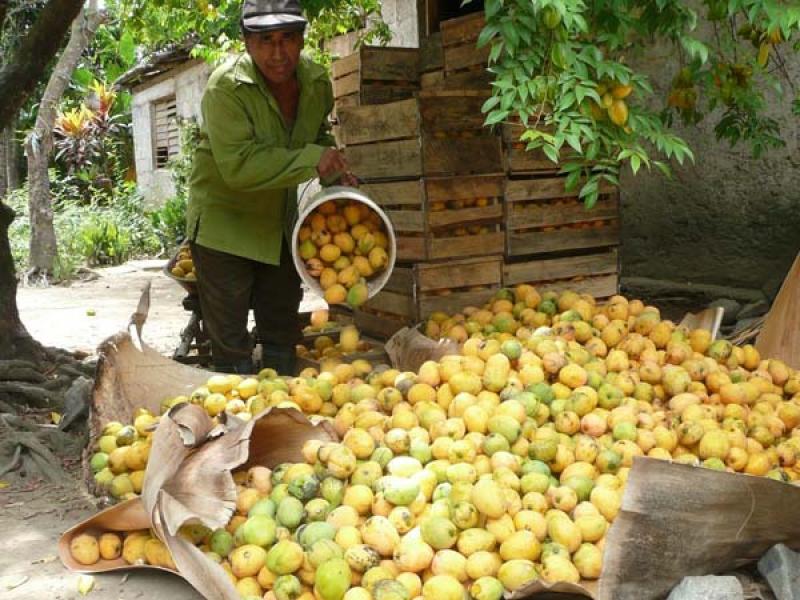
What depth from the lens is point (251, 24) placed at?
12.2ft

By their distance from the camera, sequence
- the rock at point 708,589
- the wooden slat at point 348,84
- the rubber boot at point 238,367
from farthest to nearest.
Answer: the wooden slat at point 348,84 < the rubber boot at point 238,367 < the rock at point 708,589

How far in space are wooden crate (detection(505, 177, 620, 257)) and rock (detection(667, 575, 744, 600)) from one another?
2.53m

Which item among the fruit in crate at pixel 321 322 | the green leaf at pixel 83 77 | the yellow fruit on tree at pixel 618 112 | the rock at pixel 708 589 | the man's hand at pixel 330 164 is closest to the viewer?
the rock at pixel 708 589

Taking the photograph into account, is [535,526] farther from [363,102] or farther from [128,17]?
[128,17]

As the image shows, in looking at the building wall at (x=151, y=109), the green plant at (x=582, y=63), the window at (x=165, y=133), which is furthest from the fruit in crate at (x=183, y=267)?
the window at (x=165, y=133)

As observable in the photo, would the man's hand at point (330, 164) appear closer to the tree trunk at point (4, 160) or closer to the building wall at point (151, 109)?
the building wall at point (151, 109)

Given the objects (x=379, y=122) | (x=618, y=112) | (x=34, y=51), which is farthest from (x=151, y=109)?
(x=618, y=112)

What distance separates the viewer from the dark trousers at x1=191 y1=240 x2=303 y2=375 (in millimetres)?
4367

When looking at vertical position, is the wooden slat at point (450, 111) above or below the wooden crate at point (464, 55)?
below

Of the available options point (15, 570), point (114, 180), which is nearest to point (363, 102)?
point (15, 570)

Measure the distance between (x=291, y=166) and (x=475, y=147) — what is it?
3.87ft

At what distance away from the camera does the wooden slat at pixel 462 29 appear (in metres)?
4.82

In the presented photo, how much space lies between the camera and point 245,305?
445cm

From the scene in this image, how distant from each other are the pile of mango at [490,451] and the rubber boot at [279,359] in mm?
779
